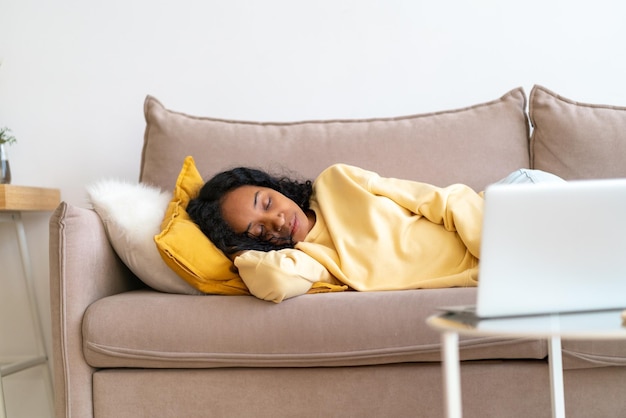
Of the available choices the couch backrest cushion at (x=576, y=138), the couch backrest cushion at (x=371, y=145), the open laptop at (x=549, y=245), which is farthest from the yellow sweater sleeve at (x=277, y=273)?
the couch backrest cushion at (x=576, y=138)

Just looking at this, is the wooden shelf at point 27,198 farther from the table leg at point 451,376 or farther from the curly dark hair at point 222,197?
the table leg at point 451,376

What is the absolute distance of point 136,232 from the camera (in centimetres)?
193

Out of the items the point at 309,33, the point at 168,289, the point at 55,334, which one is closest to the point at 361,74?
the point at 309,33

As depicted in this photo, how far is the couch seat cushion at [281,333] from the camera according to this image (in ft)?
5.29

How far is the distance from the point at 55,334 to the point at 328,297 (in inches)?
25.8

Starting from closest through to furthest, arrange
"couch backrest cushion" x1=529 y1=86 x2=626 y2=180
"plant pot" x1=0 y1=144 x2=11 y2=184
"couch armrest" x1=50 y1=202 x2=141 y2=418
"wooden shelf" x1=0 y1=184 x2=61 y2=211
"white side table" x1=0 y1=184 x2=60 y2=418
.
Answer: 1. "couch armrest" x1=50 y1=202 x2=141 y2=418
2. "couch backrest cushion" x1=529 y1=86 x2=626 y2=180
3. "wooden shelf" x1=0 y1=184 x2=61 y2=211
4. "white side table" x1=0 y1=184 x2=60 y2=418
5. "plant pot" x1=0 y1=144 x2=11 y2=184

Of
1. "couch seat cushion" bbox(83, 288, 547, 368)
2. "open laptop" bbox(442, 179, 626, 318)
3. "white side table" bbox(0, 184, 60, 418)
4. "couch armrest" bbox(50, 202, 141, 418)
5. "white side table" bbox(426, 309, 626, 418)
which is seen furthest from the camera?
"white side table" bbox(0, 184, 60, 418)

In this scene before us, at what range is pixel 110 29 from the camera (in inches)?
105

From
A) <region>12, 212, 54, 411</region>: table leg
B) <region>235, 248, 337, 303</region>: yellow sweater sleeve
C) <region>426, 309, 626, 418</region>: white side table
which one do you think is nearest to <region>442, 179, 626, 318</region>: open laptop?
<region>426, 309, 626, 418</region>: white side table

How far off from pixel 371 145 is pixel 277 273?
0.72 meters

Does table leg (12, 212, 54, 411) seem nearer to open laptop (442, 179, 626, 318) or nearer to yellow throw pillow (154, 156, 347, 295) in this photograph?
yellow throw pillow (154, 156, 347, 295)

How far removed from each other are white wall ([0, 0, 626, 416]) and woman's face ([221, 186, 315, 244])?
68 cm

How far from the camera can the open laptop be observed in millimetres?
987

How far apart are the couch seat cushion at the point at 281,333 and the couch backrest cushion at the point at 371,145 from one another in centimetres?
59
